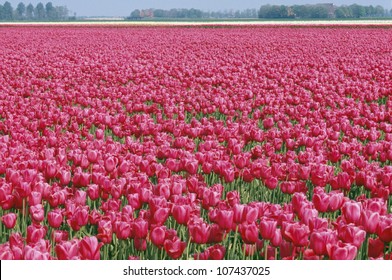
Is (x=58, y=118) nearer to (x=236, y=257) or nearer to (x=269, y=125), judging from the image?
(x=269, y=125)

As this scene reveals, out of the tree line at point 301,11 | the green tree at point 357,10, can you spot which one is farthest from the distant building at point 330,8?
the green tree at point 357,10

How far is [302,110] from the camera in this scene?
8.48m

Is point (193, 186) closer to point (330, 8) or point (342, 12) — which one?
point (330, 8)

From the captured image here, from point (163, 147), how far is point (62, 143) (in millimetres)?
1187

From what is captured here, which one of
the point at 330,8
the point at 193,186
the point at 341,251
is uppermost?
the point at 330,8

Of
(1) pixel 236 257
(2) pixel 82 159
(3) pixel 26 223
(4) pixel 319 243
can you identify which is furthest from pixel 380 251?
(2) pixel 82 159

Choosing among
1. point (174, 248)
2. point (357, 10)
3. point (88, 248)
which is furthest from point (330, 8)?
point (88, 248)

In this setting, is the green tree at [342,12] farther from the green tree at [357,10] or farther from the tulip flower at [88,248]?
the tulip flower at [88,248]

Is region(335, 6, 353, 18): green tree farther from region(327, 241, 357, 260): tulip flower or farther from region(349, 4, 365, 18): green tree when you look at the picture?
region(327, 241, 357, 260): tulip flower

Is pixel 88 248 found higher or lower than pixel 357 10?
lower

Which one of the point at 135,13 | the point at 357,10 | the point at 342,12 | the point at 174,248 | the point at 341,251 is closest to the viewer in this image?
the point at 341,251

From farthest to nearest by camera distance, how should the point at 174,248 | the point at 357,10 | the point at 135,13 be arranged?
the point at 135,13
the point at 357,10
the point at 174,248

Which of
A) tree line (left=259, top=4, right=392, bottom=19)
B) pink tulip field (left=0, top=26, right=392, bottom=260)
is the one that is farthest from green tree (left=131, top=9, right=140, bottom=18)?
pink tulip field (left=0, top=26, right=392, bottom=260)

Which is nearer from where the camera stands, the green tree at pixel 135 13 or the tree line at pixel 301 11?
the tree line at pixel 301 11
